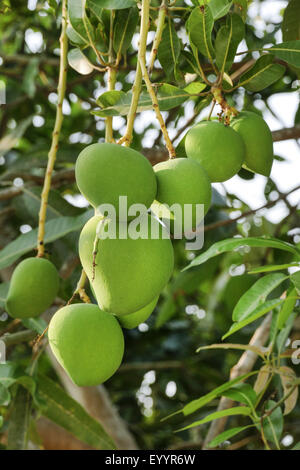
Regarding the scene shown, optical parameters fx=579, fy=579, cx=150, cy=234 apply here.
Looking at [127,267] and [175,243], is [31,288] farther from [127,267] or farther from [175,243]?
[175,243]

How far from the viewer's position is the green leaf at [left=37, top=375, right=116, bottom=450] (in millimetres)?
1433

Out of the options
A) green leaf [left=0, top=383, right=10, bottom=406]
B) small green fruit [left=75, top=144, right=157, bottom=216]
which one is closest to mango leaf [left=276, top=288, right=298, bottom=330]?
small green fruit [left=75, top=144, right=157, bottom=216]

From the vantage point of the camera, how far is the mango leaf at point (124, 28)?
100cm

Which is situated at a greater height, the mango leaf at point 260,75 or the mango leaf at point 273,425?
the mango leaf at point 260,75

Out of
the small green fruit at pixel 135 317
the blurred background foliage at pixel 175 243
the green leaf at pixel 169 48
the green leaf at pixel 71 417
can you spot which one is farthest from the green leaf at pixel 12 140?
the small green fruit at pixel 135 317

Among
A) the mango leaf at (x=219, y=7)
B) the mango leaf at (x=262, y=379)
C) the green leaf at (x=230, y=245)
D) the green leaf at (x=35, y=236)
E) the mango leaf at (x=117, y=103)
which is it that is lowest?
the mango leaf at (x=262, y=379)

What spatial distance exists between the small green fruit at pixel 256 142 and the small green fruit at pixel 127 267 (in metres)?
0.25

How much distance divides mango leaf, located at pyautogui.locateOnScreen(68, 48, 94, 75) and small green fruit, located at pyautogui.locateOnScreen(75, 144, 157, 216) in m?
0.45

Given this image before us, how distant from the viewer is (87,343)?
2.39 feet

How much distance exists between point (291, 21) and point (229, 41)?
9.7 inches

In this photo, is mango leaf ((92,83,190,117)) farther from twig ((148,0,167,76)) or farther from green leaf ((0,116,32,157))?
green leaf ((0,116,32,157))

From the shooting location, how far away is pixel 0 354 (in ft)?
4.74

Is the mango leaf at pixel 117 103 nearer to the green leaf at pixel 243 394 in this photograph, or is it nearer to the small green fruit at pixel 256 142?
the small green fruit at pixel 256 142

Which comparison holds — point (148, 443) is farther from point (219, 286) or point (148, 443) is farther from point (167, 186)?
point (167, 186)
